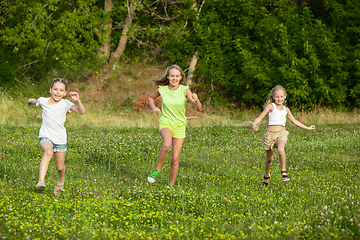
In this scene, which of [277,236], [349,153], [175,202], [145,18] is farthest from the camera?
[145,18]

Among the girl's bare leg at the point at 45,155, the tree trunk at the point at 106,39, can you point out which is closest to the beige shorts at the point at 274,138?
the girl's bare leg at the point at 45,155

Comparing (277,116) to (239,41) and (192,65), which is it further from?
(192,65)

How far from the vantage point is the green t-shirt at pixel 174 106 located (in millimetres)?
7168

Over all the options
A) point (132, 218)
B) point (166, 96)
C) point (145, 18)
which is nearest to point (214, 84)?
point (145, 18)

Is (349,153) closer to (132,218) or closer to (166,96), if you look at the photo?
(166,96)

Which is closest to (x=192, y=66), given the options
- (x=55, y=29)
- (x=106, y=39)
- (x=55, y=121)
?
(x=106, y=39)

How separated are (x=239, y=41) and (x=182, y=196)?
18702mm

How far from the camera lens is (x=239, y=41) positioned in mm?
23812

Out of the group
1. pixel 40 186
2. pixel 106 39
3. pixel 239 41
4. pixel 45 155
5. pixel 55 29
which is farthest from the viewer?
pixel 106 39

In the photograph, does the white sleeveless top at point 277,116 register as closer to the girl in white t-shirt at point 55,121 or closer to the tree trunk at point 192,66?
the girl in white t-shirt at point 55,121

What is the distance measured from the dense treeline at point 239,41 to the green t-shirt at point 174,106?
1533cm

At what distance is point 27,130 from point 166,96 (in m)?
9.48

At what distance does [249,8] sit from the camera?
2322cm

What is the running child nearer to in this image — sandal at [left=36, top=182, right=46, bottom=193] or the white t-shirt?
the white t-shirt
